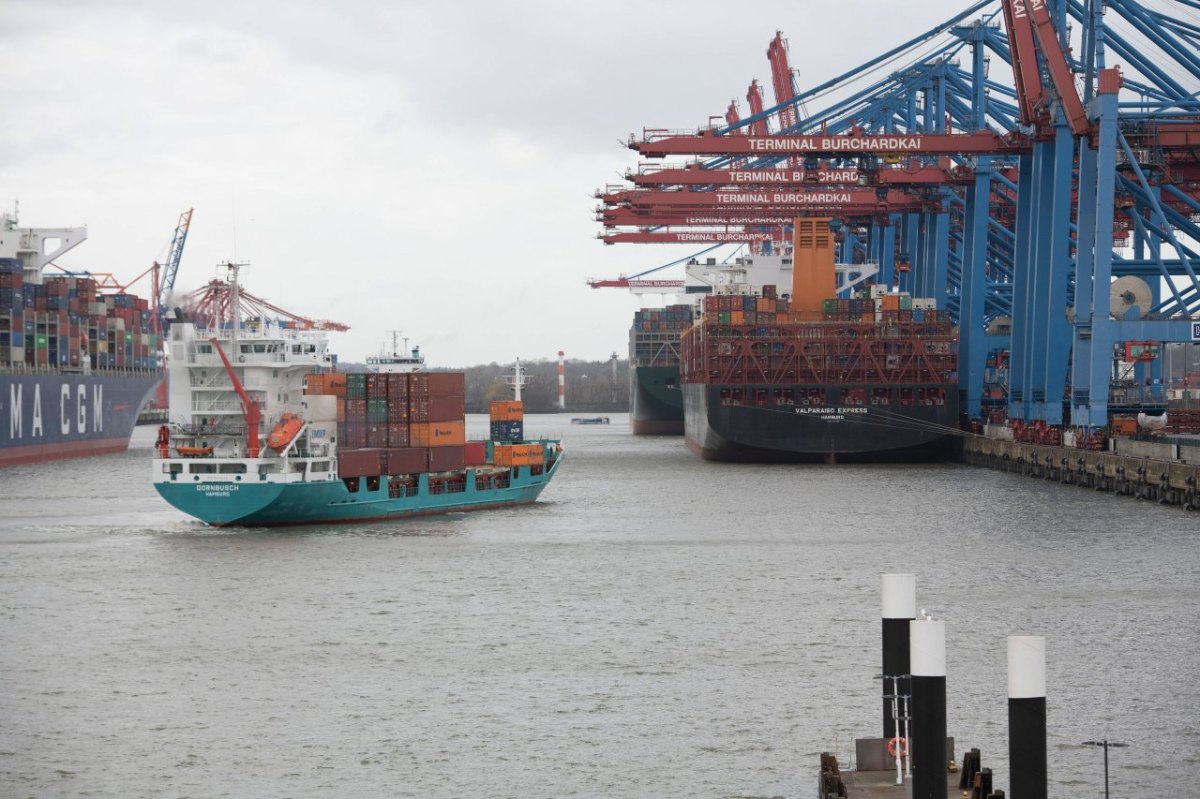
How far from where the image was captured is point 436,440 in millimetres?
43438

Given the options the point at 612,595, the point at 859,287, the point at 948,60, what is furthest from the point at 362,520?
the point at 859,287

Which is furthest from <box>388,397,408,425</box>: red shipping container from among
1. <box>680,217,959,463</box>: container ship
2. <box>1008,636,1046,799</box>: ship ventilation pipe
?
<box>1008,636,1046,799</box>: ship ventilation pipe

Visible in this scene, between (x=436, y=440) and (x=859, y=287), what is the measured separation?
45882 mm

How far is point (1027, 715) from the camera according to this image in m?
11.2

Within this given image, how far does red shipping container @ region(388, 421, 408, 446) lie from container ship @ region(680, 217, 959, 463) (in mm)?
21408

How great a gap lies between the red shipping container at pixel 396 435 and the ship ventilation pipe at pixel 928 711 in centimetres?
3121

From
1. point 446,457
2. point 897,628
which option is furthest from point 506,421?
point 897,628

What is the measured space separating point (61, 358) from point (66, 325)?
1.79 m

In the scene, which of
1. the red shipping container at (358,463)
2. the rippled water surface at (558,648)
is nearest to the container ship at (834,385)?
the rippled water surface at (558,648)

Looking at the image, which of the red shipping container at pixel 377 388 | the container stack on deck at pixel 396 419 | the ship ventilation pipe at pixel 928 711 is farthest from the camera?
the red shipping container at pixel 377 388

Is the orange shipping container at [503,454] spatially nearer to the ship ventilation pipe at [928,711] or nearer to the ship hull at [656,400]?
the ship ventilation pipe at [928,711]

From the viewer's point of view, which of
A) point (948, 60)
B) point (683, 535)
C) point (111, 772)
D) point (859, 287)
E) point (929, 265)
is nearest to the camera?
point (111, 772)

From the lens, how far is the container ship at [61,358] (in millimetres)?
70750

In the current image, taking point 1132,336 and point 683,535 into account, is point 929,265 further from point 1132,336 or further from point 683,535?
point 683,535
